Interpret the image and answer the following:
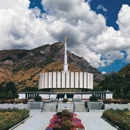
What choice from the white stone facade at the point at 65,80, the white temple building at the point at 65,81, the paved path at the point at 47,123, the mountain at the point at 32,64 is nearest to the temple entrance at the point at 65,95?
the white temple building at the point at 65,81

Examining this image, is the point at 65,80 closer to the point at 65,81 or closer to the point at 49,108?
the point at 65,81

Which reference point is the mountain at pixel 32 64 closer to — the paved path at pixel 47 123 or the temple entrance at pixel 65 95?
the temple entrance at pixel 65 95

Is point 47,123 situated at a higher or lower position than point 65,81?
lower

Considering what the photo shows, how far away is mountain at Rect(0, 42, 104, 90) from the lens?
129875mm

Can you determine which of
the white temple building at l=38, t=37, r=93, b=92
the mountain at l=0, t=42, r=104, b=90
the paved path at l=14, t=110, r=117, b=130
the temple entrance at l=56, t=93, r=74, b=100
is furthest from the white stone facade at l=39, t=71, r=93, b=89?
the mountain at l=0, t=42, r=104, b=90

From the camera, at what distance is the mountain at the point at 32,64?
130 m

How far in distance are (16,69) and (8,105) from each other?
116 metres

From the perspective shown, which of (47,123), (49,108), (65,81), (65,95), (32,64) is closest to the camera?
(47,123)

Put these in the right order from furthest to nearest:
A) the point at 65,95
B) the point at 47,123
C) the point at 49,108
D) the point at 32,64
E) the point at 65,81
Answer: the point at 32,64, the point at 65,81, the point at 65,95, the point at 49,108, the point at 47,123

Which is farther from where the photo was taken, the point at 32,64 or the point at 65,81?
the point at 32,64

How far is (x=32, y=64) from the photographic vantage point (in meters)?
143

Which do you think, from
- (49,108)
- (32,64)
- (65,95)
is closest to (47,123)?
(49,108)

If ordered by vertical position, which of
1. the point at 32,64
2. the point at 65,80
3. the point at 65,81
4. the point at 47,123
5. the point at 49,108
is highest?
the point at 32,64

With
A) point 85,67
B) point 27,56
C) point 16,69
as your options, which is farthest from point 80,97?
point 85,67
